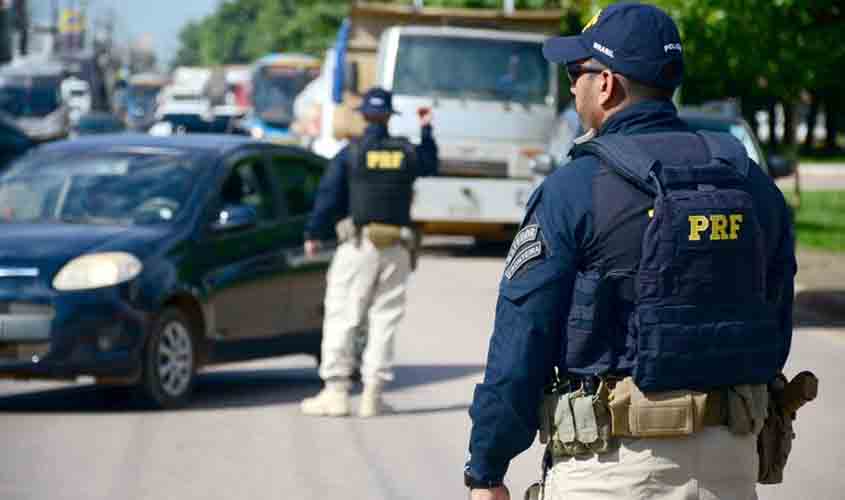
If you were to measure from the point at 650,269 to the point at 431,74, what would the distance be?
18.3m

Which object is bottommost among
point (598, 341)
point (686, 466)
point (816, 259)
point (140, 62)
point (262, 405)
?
point (140, 62)

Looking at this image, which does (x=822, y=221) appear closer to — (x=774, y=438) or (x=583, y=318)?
(x=774, y=438)

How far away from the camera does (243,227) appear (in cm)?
1136

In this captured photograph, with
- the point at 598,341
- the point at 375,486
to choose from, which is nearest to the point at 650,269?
the point at 598,341

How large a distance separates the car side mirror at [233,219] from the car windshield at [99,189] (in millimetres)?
243

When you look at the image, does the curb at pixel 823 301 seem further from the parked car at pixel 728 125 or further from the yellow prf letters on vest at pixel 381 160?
the yellow prf letters on vest at pixel 381 160

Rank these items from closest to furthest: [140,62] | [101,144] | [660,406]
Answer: [660,406] → [101,144] → [140,62]

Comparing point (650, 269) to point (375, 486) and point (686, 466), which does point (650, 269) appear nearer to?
point (686, 466)

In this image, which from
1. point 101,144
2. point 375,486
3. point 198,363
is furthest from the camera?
point 101,144

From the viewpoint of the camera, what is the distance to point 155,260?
10492 millimetres

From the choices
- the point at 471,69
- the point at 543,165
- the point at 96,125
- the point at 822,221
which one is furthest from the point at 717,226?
the point at 96,125

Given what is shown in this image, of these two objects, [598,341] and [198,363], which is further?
[198,363]

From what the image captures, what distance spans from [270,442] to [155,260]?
1461mm

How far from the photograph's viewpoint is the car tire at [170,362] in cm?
1043
